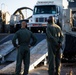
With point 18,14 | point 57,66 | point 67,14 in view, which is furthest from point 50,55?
point 18,14

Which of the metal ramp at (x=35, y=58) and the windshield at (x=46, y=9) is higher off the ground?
the windshield at (x=46, y=9)

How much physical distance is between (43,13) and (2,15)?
6.27 meters

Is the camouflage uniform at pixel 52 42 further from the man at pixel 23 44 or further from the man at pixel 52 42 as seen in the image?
the man at pixel 23 44

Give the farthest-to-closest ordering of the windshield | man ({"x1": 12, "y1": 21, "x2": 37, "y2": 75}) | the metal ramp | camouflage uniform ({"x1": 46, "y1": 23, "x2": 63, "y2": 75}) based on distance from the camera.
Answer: the windshield, the metal ramp, man ({"x1": 12, "y1": 21, "x2": 37, "y2": 75}), camouflage uniform ({"x1": 46, "y1": 23, "x2": 63, "y2": 75})

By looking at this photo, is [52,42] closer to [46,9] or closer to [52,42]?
[52,42]

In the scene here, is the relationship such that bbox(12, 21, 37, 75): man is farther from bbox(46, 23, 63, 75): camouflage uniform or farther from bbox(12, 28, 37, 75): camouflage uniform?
bbox(46, 23, 63, 75): camouflage uniform

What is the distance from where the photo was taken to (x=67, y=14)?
23.0 metres

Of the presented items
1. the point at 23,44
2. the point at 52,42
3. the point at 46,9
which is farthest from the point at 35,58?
the point at 46,9

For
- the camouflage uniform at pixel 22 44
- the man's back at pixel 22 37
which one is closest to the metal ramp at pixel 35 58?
the camouflage uniform at pixel 22 44

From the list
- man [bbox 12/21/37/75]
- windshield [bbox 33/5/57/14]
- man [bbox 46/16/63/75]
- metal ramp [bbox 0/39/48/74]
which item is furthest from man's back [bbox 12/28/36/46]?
windshield [bbox 33/5/57/14]

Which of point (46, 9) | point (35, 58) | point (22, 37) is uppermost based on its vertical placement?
point (22, 37)

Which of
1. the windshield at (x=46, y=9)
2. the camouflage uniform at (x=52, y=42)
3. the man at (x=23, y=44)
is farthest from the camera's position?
the windshield at (x=46, y=9)

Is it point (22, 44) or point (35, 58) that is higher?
point (22, 44)

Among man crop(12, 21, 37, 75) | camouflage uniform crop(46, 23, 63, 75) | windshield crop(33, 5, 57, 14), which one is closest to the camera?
camouflage uniform crop(46, 23, 63, 75)
